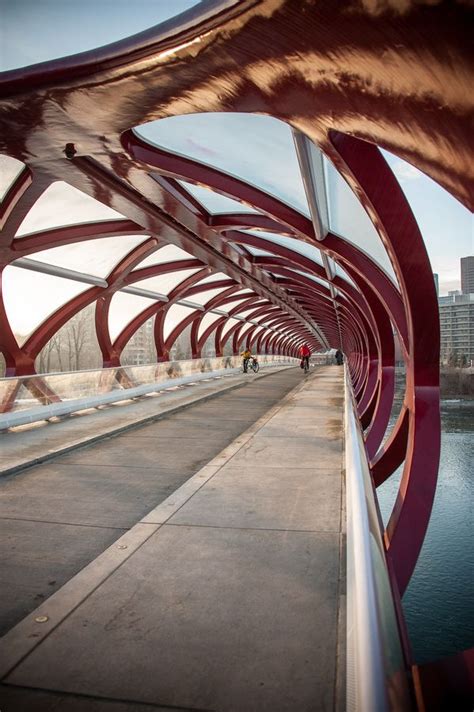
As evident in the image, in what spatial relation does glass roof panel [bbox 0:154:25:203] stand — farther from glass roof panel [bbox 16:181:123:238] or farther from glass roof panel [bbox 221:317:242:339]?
glass roof panel [bbox 221:317:242:339]

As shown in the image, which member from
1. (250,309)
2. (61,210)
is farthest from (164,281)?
(250,309)

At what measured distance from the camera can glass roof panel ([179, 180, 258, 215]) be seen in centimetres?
1188

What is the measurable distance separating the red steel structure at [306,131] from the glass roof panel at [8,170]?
120 millimetres

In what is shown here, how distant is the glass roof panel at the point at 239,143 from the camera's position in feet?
24.4

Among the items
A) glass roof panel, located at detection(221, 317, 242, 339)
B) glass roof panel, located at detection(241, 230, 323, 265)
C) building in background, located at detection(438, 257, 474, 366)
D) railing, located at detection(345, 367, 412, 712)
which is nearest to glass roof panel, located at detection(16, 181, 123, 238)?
glass roof panel, located at detection(241, 230, 323, 265)

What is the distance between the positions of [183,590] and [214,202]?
35.0ft

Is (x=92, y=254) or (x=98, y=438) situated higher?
(x=92, y=254)

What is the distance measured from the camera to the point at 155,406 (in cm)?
1445

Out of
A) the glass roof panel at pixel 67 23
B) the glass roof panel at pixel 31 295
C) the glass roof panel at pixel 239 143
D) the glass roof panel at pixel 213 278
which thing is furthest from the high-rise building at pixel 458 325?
the glass roof panel at pixel 67 23

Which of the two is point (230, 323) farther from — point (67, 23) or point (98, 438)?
point (67, 23)

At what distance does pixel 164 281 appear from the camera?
2350 centimetres

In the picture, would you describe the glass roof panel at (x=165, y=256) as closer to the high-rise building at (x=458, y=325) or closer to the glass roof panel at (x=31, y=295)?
the glass roof panel at (x=31, y=295)

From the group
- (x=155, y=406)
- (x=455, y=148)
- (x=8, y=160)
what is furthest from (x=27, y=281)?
(x=455, y=148)

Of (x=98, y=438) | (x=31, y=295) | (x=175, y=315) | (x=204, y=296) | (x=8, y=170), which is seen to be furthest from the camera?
(x=175, y=315)
